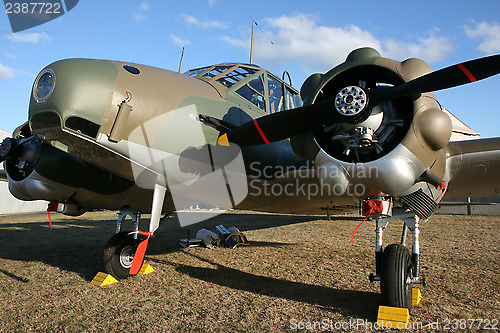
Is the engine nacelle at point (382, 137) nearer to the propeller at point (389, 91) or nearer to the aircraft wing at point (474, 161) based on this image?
the propeller at point (389, 91)

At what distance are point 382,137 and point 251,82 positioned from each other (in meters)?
3.19

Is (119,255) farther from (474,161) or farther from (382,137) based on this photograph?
(474,161)

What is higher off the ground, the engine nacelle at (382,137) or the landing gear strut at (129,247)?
the engine nacelle at (382,137)

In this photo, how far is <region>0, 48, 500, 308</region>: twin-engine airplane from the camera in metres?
3.74

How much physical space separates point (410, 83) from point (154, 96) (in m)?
3.16

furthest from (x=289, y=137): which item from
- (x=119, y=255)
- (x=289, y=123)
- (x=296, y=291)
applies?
(x=119, y=255)

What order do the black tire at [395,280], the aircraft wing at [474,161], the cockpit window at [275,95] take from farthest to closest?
the cockpit window at [275,95]
the aircraft wing at [474,161]
the black tire at [395,280]

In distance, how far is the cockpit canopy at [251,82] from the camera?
616cm

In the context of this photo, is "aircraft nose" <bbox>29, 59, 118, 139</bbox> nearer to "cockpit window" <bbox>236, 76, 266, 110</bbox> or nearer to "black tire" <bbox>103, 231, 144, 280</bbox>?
"cockpit window" <bbox>236, 76, 266, 110</bbox>

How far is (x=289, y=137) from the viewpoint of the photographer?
14.7ft

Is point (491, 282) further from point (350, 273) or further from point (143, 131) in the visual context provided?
point (143, 131)

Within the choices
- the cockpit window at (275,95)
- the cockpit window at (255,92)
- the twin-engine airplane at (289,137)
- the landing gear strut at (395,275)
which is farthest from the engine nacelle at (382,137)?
the cockpit window at (275,95)

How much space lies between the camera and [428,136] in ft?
12.1

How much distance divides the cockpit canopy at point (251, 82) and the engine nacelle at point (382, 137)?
2068 mm
